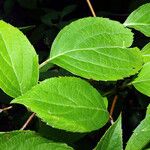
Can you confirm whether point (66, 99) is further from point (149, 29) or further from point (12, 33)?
point (149, 29)

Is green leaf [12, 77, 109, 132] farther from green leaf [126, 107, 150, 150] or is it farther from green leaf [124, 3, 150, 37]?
green leaf [124, 3, 150, 37]

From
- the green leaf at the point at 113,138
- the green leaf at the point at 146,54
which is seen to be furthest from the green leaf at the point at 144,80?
the green leaf at the point at 113,138


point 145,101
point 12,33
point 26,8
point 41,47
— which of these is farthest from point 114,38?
point 26,8

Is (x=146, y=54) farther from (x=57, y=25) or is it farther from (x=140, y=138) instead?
(x=57, y=25)

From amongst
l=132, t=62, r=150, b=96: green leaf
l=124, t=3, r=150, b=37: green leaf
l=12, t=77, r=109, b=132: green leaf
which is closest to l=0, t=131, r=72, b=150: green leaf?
l=12, t=77, r=109, b=132: green leaf

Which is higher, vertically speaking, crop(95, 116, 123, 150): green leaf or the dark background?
crop(95, 116, 123, 150): green leaf
